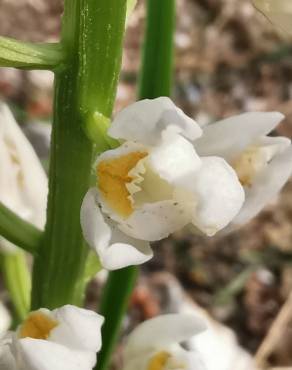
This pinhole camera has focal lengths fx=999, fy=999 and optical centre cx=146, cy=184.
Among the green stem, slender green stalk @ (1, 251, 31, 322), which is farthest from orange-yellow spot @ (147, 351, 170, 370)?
slender green stalk @ (1, 251, 31, 322)

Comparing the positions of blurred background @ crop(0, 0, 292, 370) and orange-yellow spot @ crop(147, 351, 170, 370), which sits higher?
orange-yellow spot @ crop(147, 351, 170, 370)

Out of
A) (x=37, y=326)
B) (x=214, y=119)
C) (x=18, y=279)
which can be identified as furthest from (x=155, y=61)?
(x=214, y=119)

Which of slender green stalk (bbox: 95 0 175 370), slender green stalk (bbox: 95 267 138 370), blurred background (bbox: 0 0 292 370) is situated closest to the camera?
slender green stalk (bbox: 95 0 175 370)

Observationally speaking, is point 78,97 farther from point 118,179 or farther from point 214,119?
point 214,119

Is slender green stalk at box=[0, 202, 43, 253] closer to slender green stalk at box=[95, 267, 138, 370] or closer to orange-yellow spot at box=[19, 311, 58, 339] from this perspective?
orange-yellow spot at box=[19, 311, 58, 339]

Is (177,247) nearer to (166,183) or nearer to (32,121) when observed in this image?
(32,121)
